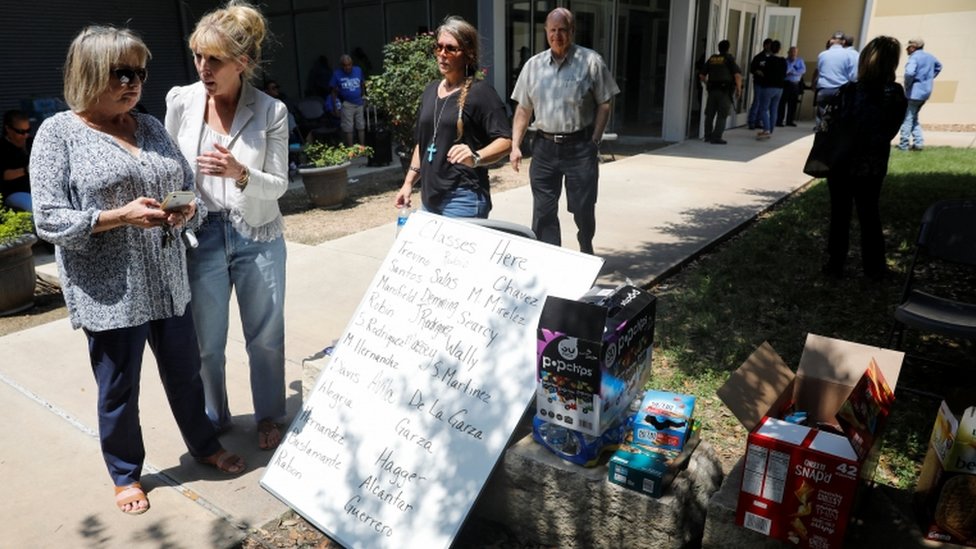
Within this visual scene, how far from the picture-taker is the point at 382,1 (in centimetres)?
1361

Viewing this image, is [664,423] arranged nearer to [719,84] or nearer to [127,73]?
[127,73]

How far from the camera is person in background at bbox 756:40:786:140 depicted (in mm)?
13508

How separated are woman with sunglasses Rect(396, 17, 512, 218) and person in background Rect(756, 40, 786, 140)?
465 inches

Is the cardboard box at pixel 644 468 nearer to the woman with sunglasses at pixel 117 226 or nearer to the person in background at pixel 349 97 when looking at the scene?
the woman with sunglasses at pixel 117 226

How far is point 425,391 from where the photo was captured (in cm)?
255

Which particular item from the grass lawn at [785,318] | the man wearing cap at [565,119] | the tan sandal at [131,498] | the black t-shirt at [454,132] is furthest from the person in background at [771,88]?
the tan sandal at [131,498]

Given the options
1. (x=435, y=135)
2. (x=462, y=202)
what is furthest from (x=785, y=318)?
(x=435, y=135)

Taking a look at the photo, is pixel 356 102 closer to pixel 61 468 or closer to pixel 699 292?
pixel 699 292

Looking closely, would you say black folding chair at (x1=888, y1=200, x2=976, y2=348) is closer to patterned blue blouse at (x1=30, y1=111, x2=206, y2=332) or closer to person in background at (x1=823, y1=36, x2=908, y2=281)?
person in background at (x1=823, y1=36, x2=908, y2=281)

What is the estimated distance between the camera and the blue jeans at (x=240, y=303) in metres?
2.78

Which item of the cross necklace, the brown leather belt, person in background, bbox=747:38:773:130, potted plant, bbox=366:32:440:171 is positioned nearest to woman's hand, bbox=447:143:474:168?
the cross necklace

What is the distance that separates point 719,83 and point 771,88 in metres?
2.34

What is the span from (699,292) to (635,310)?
2944 mm

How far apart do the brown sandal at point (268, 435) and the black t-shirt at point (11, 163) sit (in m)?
4.93
